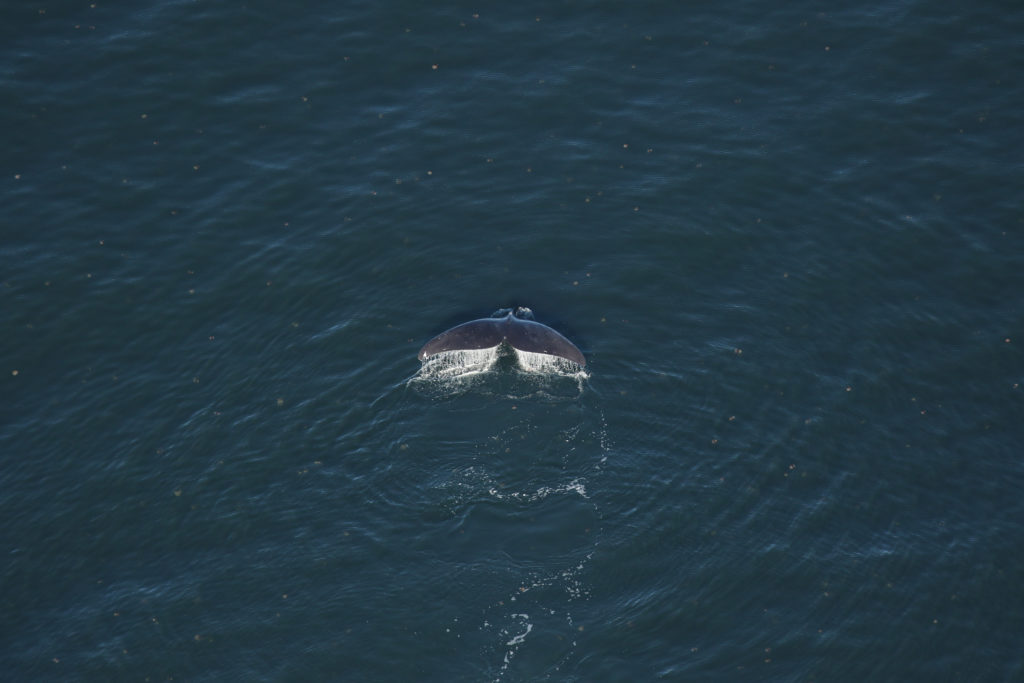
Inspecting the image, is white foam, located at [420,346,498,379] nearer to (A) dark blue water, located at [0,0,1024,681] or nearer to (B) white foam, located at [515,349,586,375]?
(A) dark blue water, located at [0,0,1024,681]

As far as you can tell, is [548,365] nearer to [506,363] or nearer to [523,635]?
[506,363]

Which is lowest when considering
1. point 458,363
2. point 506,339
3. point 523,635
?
point 523,635

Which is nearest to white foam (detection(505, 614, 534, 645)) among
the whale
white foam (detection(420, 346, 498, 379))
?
the whale

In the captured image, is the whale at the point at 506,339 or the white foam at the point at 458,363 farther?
the white foam at the point at 458,363

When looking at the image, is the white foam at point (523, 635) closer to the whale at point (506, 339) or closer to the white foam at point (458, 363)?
the whale at point (506, 339)

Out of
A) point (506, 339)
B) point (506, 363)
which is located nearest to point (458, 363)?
point (506, 363)

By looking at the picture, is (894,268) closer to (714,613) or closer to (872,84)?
(872,84)

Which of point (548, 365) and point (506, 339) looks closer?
point (506, 339)

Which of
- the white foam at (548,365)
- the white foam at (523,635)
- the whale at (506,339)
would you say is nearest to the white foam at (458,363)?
the whale at (506,339)
